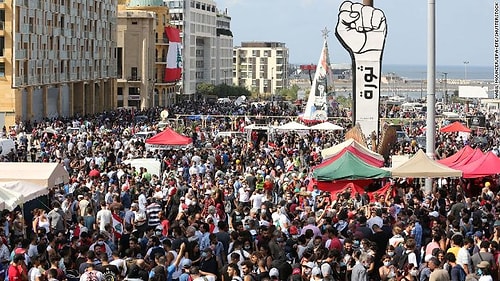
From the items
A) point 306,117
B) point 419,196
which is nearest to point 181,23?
point 306,117

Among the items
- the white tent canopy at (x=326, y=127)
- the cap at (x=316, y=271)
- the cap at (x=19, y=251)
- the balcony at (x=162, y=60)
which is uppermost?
the balcony at (x=162, y=60)

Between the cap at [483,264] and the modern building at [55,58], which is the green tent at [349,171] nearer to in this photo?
the cap at [483,264]

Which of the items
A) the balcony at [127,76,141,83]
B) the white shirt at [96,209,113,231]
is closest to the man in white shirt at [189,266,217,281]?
the white shirt at [96,209,113,231]

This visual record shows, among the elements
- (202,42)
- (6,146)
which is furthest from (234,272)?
(202,42)

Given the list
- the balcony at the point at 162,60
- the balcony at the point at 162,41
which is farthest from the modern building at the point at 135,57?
the balcony at the point at 162,60

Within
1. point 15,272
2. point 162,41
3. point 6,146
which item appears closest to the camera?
point 15,272

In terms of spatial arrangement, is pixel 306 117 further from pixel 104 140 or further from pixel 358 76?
pixel 358 76

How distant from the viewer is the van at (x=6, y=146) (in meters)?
41.2

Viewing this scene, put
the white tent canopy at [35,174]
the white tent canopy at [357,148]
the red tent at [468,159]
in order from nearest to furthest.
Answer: the white tent canopy at [35,174] → the red tent at [468,159] → the white tent canopy at [357,148]

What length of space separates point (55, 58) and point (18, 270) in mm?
61318

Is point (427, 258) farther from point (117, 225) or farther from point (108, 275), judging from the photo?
point (117, 225)

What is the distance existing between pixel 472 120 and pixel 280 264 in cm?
5571

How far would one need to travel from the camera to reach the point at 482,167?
84.8 feet

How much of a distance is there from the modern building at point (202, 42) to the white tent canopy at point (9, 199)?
428 ft
